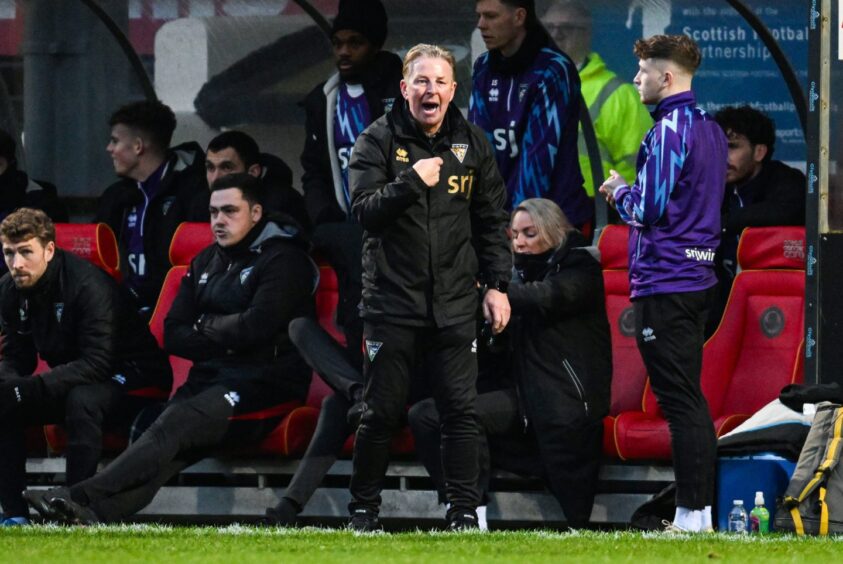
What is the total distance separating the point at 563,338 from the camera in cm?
862

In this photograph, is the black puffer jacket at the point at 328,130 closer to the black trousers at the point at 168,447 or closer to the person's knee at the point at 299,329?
the person's knee at the point at 299,329

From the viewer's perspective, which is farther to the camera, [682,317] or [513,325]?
[513,325]

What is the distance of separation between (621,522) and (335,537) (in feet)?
5.49

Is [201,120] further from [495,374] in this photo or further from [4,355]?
[495,374]

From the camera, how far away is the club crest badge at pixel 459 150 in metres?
7.52

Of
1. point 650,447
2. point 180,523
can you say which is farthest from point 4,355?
point 650,447

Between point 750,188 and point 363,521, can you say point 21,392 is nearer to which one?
point 363,521

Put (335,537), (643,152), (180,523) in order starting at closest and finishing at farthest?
(335,537)
(643,152)
(180,523)

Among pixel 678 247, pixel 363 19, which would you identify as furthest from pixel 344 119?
pixel 678 247

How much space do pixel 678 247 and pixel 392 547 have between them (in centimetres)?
174

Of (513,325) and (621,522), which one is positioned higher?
(513,325)

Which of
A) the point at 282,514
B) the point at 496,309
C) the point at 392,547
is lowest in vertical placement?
the point at 282,514

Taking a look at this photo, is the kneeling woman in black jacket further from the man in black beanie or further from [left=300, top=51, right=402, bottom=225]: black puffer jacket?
[left=300, top=51, right=402, bottom=225]: black puffer jacket

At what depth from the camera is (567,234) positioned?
28.7ft
